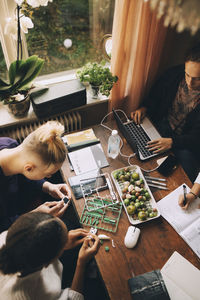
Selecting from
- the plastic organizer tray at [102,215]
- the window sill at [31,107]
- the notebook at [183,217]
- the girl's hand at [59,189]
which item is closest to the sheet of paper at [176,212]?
the notebook at [183,217]

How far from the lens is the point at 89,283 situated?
4.57ft

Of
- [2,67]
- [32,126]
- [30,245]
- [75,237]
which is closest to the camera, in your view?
[30,245]

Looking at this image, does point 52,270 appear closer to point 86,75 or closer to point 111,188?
point 111,188

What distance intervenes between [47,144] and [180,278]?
3.06ft

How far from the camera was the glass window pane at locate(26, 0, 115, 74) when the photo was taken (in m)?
1.66

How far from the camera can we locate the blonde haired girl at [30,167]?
1091 mm

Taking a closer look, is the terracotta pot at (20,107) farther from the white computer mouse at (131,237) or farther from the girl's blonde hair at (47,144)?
the white computer mouse at (131,237)

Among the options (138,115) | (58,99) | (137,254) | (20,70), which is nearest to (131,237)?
(137,254)

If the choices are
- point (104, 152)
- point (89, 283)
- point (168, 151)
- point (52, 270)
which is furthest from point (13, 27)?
point (89, 283)

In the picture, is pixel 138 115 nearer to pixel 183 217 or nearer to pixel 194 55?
pixel 194 55

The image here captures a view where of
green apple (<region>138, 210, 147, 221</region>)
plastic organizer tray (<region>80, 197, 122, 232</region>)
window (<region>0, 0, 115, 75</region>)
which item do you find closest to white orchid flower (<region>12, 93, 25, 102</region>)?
window (<region>0, 0, 115, 75</region>)

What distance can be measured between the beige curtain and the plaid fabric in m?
0.27

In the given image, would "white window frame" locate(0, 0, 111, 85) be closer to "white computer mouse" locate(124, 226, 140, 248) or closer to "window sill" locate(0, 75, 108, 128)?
"window sill" locate(0, 75, 108, 128)

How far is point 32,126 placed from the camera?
185 centimetres
